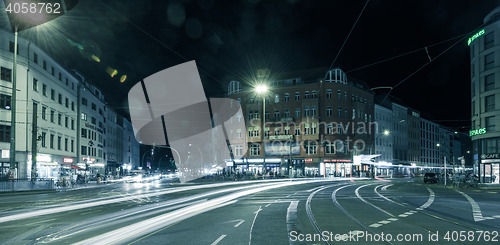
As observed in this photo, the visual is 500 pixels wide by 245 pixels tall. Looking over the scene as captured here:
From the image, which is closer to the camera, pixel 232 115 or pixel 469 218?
pixel 469 218

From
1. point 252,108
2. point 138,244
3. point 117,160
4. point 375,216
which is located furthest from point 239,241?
point 117,160

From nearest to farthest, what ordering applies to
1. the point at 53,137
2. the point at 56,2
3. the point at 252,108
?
1. the point at 56,2
2. the point at 53,137
3. the point at 252,108

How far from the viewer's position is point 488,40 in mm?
49438

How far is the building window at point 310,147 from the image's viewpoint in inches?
2936

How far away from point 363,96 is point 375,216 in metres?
70.9

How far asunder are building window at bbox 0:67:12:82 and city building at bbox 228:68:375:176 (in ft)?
136

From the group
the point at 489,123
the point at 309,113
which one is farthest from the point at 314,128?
the point at 489,123

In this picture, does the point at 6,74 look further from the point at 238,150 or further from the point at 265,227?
the point at 238,150

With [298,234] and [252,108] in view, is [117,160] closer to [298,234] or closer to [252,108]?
[252,108]

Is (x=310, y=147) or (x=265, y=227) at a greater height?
(x=310, y=147)

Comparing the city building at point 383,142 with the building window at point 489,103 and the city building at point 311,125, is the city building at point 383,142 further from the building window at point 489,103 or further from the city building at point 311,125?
the building window at point 489,103

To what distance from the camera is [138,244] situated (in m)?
9.26

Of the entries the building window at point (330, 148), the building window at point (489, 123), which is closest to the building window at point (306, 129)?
the building window at point (330, 148)

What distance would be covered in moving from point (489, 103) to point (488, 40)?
7538mm
